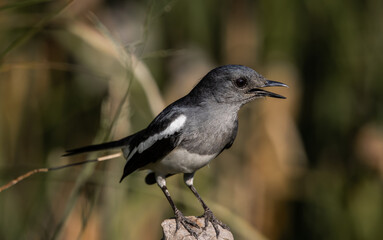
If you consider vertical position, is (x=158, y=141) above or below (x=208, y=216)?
above

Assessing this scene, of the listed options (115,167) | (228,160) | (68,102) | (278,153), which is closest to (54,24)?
(68,102)

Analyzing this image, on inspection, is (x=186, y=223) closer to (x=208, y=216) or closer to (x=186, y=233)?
(x=186, y=233)

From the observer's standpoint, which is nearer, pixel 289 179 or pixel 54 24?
pixel 54 24

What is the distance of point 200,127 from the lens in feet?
9.13

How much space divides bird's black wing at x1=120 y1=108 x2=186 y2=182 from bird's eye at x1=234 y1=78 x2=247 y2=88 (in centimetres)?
34

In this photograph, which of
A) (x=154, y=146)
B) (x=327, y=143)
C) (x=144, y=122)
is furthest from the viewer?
(x=327, y=143)

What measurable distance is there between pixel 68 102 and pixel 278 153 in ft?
5.78

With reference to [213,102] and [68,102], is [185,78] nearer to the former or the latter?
[68,102]

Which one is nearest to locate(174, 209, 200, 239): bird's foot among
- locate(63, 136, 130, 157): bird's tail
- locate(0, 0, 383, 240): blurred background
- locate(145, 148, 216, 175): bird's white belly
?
locate(145, 148, 216, 175): bird's white belly

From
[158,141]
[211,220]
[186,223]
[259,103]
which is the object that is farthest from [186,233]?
[259,103]

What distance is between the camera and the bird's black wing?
9.12ft

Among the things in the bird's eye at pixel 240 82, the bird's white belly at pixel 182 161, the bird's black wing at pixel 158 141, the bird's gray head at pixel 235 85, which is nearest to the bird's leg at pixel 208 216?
the bird's white belly at pixel 182 161

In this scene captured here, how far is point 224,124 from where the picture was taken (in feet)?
9.30

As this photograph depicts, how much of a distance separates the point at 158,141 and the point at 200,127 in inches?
9.4
